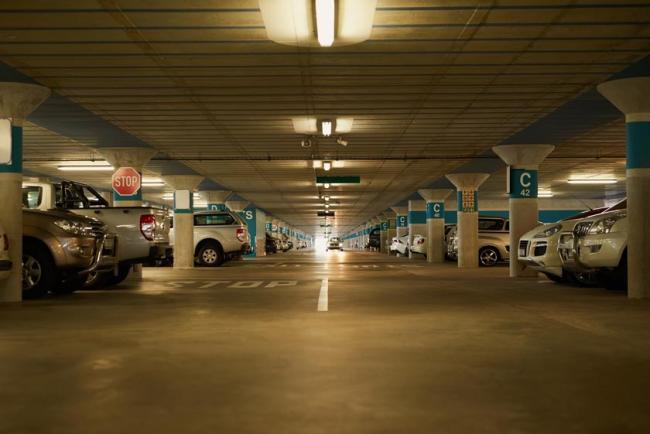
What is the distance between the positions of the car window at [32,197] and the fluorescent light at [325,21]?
659cm

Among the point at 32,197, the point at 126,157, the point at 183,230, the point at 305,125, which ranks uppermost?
the point at 305,125

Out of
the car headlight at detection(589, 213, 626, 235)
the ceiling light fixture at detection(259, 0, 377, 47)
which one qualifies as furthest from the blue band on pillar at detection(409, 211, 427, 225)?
the ceiling light fixture at detection(259, 0, 377, 47)

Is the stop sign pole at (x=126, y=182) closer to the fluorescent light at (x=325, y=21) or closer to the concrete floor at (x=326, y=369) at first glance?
the concrete floor at (x=326, y=369)

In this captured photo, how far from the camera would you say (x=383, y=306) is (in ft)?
33.7

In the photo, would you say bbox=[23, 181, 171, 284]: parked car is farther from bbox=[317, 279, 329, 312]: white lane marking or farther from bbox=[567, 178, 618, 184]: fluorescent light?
bbox=[567, 178, 618, 184]: fluorescent light

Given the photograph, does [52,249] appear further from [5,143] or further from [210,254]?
[210,254]

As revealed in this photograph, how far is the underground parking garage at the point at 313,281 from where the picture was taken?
4.52m

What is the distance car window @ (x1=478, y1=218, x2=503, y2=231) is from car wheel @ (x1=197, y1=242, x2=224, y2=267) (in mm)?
9999

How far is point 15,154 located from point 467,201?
61.3 ft

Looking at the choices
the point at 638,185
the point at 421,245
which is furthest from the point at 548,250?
the point at 421,245

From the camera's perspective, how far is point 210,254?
2739 centimetres

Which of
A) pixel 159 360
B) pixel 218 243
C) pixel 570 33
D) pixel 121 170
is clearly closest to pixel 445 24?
pixel 570 33

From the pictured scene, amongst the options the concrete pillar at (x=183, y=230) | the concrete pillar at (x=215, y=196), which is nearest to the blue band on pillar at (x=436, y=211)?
the concrete pillar at (x=215, y=196)

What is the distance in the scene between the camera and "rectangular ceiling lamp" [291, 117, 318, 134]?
53.5 ft
